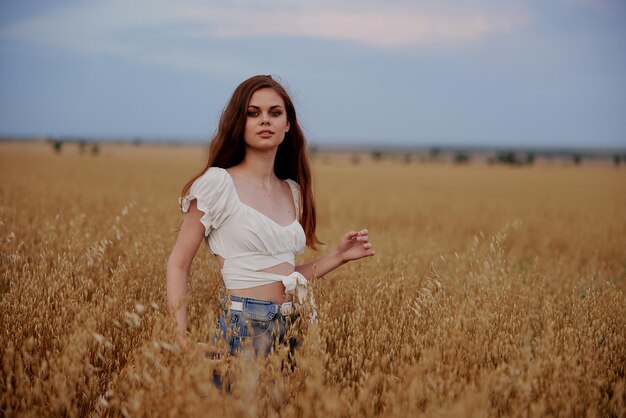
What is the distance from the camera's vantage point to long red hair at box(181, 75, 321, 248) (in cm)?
257

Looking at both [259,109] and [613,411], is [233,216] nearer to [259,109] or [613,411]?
[259,109]

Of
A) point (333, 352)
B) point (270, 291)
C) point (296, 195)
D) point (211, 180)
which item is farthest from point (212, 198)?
point (333, 352)

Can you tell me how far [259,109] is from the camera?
2.58 meters

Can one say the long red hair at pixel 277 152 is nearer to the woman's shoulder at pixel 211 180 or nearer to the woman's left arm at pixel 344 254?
the woman's shoulder at pixel 211 180

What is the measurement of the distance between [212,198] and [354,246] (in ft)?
2.55

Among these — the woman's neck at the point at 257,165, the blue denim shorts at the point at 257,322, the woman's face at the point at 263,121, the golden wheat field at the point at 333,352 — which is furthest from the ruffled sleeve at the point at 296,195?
the blue denim shorts at the point at 257,322

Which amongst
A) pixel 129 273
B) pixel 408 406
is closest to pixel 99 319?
pixel 129 273

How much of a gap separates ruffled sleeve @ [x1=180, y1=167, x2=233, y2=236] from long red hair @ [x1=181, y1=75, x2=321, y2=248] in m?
0.08

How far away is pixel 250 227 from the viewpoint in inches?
95.0

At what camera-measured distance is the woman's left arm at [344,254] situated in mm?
2635

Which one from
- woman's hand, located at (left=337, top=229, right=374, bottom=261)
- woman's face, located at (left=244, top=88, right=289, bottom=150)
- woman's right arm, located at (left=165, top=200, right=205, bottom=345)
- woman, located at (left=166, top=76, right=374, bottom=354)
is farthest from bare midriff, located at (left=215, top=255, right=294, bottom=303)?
woman's face, located at (left=244, top=88, right=289, bottom=150)

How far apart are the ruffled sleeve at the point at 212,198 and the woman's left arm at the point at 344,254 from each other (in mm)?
559

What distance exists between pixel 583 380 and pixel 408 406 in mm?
809

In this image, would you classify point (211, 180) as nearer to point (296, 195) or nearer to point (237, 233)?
point (237, 233)
